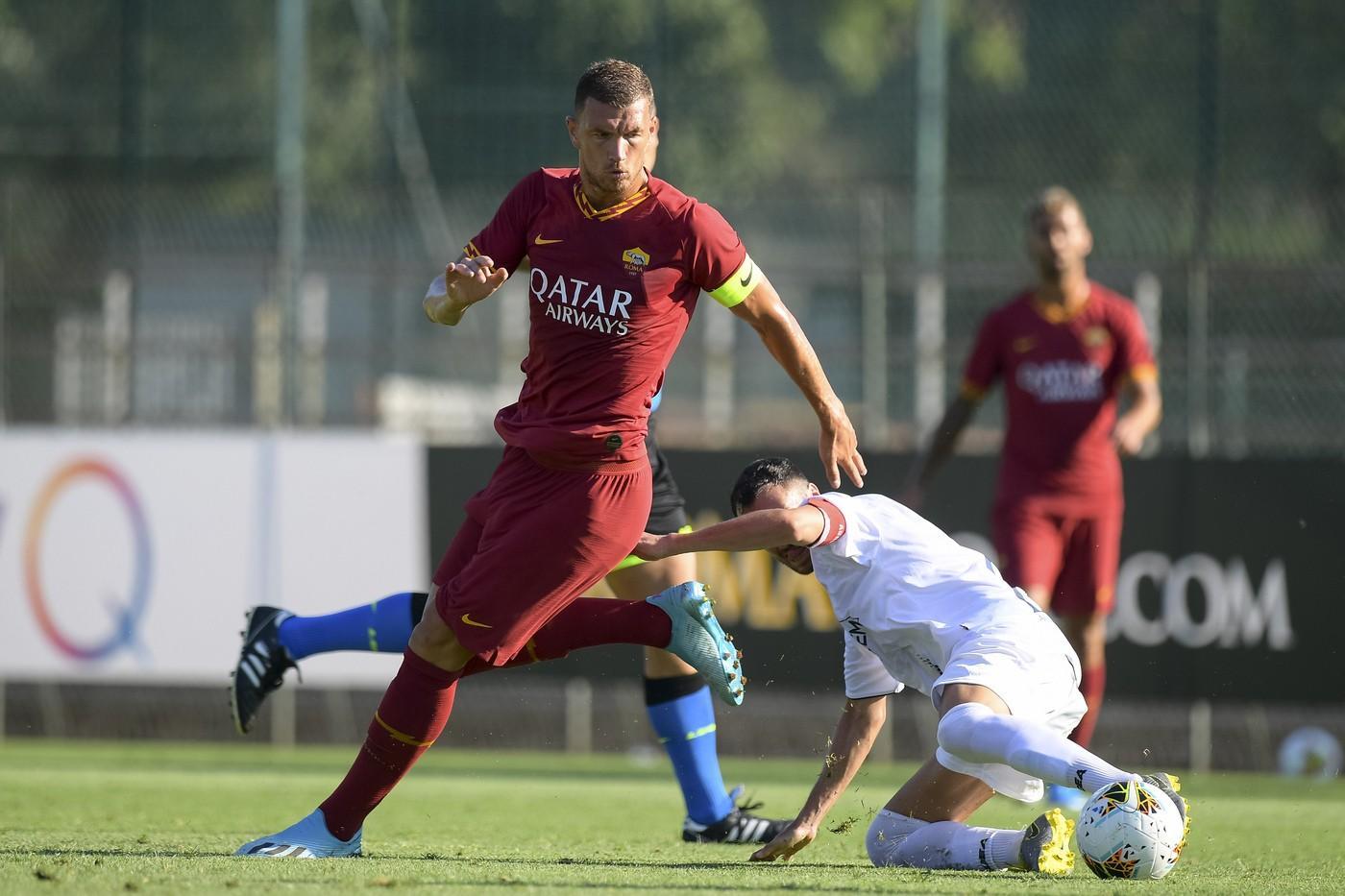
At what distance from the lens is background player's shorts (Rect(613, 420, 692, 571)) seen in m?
Answer: 6.52

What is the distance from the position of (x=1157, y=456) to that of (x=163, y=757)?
6.23m

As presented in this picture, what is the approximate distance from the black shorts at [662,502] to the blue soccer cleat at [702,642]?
0.79 meters

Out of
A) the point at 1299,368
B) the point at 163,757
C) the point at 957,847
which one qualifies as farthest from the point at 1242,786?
the point at 163,757

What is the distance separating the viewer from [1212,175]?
14.0 meters

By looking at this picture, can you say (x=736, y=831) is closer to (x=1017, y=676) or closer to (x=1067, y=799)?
(x=1017, y=676)

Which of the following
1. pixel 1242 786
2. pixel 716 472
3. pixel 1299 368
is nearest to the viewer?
pixel 1242 786

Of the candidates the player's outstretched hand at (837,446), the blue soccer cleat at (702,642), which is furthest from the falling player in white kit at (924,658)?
the blue soccer cleat at (702,642)

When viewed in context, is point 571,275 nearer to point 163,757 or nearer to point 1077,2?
point 163,757

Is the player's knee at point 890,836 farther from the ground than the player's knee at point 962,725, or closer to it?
closer to it

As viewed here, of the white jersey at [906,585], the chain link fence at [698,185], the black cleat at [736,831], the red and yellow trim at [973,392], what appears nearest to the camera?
the white jersey at [906,585]

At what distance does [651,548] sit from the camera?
553 centimetres

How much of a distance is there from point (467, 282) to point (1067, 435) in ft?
14.4

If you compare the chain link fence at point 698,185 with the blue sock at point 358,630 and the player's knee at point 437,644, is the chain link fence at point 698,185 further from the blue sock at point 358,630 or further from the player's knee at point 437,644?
the player's knee at point 437,644

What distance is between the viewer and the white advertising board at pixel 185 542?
36.2 feet
